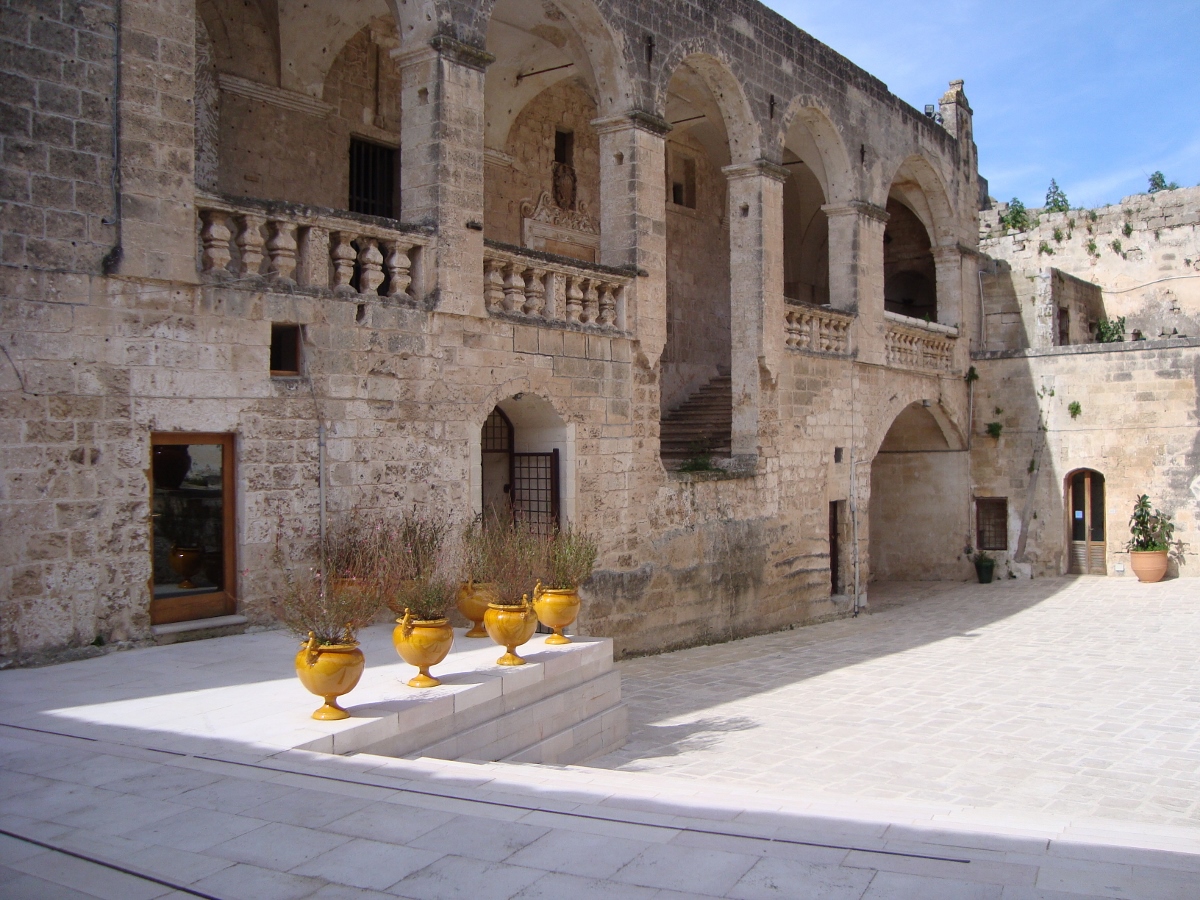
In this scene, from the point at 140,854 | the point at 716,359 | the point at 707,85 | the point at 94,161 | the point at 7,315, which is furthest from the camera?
the point at 716,359

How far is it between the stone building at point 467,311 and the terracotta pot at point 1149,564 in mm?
1615

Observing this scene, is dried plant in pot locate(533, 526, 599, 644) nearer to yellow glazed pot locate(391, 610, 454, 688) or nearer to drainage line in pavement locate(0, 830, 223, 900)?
yellow glazed pot locate(391, 610, 454, 688)

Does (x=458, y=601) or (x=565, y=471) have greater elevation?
(x=565, y=471)

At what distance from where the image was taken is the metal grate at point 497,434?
426 inches

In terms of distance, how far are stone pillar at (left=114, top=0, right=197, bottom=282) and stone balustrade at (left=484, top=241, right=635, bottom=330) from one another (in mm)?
2884

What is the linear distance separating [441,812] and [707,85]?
1088 centimetres

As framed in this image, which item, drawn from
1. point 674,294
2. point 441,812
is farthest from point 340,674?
point 674,294

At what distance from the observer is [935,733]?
26.3 ft

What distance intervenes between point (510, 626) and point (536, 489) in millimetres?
3948

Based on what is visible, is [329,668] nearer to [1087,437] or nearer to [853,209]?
[853,209]

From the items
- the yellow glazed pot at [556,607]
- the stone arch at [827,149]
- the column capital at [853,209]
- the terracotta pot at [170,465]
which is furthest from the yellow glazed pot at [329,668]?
the column capital at [853,209]

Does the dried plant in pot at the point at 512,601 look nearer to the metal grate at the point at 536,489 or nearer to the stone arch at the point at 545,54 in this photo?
the metal grate at the point at 536,489

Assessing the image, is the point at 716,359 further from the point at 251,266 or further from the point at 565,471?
the point at 251,266

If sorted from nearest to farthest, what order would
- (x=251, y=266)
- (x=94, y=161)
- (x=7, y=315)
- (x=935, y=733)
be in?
1. (x=7, y=315)
2. (x=94, y=161)
3. (x=251, y=266)
4. (x=935, y=733)
